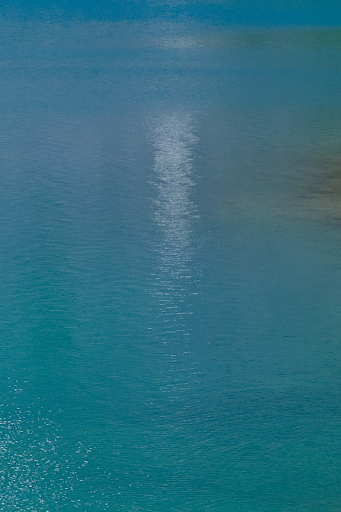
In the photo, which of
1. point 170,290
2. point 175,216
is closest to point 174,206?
point 175,216

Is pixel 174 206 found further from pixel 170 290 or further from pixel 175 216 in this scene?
pixel 170 290

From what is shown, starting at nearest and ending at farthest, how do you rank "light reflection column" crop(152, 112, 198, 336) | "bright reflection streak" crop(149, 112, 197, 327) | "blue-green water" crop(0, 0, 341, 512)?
"blue-green water" crop(0, 0, 341, 512)
"light reflection column" crop(152, 112, 198, 336)
"bright reflection streak" crop(149, 112, 197, 327)

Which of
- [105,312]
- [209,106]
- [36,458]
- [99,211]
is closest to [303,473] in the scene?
[36,458]

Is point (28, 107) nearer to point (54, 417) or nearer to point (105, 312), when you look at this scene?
point (105, 312)

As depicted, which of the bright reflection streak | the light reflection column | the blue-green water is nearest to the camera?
the blue-green water

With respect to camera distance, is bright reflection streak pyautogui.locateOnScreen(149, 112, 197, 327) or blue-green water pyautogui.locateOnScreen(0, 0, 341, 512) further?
bright reflection streak pyautogui.locateOnScreen(149, 112, 197, 327)
